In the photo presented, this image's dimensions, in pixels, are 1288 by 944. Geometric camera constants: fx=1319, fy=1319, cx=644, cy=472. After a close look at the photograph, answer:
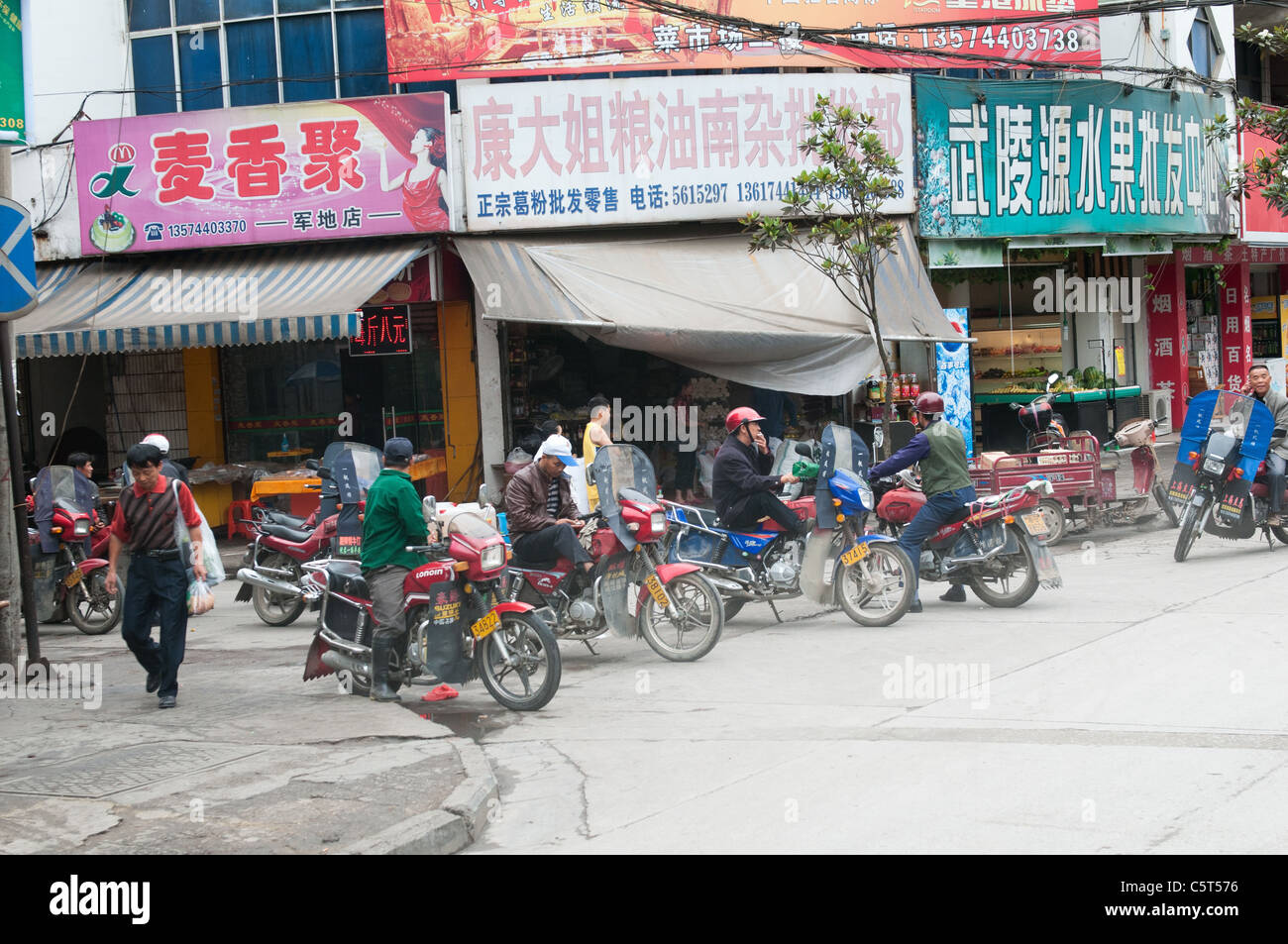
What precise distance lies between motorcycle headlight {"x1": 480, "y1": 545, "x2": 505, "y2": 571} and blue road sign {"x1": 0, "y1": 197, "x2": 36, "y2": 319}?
3.42 metres

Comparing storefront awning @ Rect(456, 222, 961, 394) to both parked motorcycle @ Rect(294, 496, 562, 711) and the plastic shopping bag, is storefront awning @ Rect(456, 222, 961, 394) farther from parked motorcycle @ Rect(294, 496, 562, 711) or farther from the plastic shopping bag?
the plastic shopping bag

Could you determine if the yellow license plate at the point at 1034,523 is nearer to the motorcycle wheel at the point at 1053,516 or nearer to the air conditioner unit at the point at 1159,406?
the motorcycle wheel at the point at 1053,516

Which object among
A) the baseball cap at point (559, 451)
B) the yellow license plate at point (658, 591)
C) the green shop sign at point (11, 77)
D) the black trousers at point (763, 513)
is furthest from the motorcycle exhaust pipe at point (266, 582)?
the green shop sign at point (11, 77)

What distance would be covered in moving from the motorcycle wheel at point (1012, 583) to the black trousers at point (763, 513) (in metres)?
1.61

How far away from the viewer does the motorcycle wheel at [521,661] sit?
7.86 metres

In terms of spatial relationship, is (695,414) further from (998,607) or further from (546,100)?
(998,607)

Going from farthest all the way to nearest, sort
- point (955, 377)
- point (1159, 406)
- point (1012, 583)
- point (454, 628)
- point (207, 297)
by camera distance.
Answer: point (1159, 406) < point (955, 377) < point (207, 297) < point (1012, 583) < point (454, 628)

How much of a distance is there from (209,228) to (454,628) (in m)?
10.4

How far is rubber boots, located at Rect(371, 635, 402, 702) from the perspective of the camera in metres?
→ 8.39

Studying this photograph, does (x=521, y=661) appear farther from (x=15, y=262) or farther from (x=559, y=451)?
(x=15, y=262)

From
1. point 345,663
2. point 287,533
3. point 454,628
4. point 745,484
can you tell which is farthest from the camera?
point 287,533

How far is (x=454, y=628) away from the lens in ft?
26.6

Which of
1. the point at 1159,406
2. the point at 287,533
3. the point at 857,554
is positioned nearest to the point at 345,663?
the point at 857,554

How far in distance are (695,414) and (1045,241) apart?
18.3 ft
